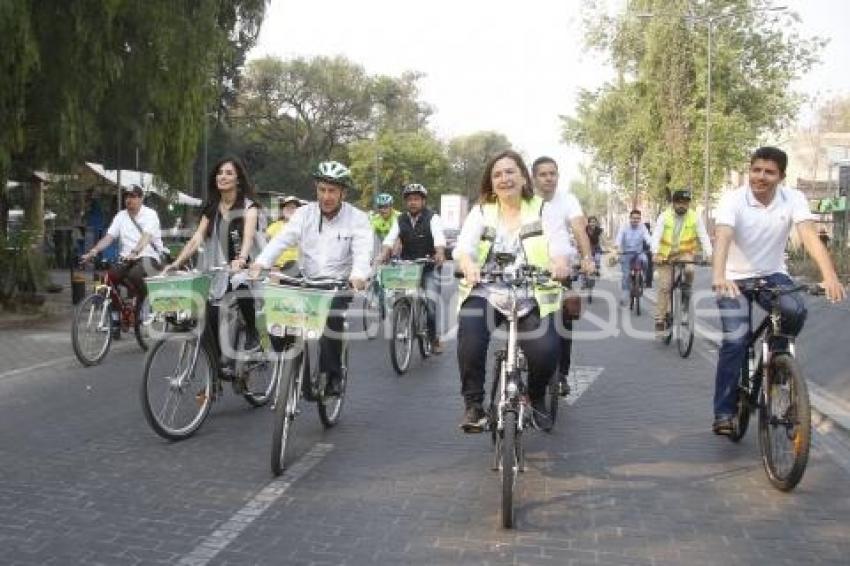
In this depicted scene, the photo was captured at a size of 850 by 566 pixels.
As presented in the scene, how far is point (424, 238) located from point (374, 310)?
2.57m

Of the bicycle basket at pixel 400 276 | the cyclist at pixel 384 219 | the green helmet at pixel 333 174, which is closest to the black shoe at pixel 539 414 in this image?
the green helmet at pixel 333 174

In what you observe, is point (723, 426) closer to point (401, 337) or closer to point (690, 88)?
point (401, 337)

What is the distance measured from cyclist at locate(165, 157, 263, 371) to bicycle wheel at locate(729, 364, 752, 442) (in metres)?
3.46

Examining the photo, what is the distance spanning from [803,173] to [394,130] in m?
35.9

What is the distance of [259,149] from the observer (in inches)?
2682

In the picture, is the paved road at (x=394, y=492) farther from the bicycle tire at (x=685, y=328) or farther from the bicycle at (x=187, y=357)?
the bicycle tire at (x=685, y=328)

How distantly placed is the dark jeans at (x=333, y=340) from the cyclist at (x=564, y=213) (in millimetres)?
1676

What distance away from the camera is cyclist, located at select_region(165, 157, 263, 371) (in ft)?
23.0

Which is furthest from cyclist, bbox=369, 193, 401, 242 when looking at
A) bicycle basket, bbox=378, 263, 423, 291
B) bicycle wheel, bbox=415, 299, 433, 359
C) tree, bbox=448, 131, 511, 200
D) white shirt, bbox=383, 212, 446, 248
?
tree, bbox=448, 131, 511, 200

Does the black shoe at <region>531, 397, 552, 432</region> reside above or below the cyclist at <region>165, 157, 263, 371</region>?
below

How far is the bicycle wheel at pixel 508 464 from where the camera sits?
455cm

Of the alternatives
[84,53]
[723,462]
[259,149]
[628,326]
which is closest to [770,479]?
[723,462]

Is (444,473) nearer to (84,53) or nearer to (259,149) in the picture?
(84,53)

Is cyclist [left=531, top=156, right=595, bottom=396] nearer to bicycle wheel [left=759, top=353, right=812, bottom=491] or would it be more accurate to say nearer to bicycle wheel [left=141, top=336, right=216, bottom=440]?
bicycle wheel [left=759, top=353, right=812, bottom=491]
